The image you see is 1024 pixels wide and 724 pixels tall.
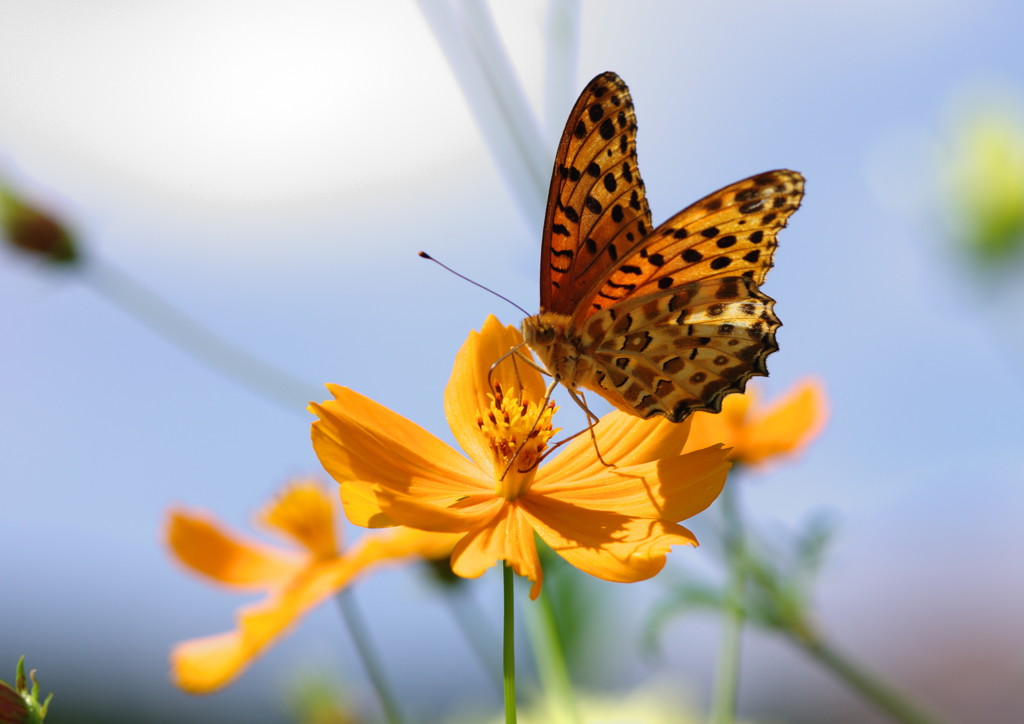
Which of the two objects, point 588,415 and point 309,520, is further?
point 309,520

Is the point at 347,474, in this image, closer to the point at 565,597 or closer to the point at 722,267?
the point at 722,267

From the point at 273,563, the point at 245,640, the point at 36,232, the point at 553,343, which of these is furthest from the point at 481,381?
the point at 36,232

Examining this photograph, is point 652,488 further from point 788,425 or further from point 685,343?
point 788,425

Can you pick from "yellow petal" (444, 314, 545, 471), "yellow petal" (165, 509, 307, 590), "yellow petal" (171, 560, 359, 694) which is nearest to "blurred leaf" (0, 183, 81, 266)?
"yellow petal" (165, 509, 307, 590)

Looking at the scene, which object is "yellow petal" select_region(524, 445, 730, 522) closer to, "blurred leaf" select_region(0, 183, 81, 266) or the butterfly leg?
the butterfly leg

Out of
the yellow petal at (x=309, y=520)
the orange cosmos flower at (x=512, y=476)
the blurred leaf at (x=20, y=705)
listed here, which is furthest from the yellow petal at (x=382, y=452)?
the yellow petal at (x=309, y=520)

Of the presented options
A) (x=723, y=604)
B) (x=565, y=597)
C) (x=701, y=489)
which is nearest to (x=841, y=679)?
(x=723, y=604)

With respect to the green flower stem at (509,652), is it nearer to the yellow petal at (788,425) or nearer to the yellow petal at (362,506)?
the yellow petal at (362,506)
